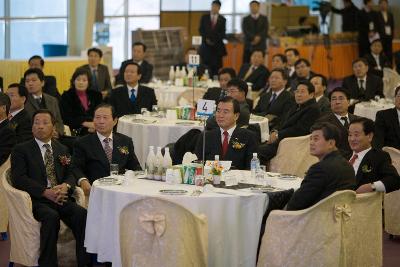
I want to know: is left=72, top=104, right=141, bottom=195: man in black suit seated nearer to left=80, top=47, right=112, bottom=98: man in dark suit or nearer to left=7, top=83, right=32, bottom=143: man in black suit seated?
left=7, top=83, right=32, bottom=143: man in black suit seated

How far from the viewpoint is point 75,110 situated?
34.5 feet

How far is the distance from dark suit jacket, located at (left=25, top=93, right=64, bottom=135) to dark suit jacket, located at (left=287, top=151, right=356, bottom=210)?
408 cm

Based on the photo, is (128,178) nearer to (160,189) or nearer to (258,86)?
(160,189)

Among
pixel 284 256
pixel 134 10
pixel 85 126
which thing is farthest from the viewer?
pixel 134 10

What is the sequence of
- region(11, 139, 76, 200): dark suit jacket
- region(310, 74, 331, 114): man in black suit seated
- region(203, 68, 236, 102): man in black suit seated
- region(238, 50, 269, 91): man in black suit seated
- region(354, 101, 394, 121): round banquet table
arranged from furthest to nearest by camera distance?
region(238, 50, 269, 91): man in black suit seated, region(354, 101, 394, 121): round banquet table, region(203, 68, 236, 102): man in black suit seated, region(310, 74, 331, 114): man in black suit seated, region(11, 139, 76, 200): dark suit jacket

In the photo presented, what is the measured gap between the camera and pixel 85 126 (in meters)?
10.5

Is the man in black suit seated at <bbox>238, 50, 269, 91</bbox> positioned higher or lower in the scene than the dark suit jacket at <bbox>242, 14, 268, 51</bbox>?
lower

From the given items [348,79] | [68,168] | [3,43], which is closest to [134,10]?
[3,43]

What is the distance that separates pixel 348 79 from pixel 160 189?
6.77m

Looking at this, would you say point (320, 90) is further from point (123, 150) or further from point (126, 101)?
point (123, 150)

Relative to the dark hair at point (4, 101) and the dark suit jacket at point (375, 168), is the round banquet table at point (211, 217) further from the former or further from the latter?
the dark hair at point (4, 101)

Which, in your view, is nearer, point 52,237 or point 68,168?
point 52,237

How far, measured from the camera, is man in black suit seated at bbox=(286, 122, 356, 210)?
6.01 m

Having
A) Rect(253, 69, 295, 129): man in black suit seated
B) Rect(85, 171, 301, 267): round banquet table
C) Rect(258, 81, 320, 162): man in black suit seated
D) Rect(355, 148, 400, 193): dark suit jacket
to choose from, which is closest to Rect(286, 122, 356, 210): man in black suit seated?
Rect(85, 171, 301, 267): round banquet table
